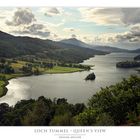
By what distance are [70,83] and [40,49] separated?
0.47m

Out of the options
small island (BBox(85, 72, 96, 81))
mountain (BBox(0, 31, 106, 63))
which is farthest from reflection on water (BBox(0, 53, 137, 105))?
mountain (BBox(0, 31, 106, 63))

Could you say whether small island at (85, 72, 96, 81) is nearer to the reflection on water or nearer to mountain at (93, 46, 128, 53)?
the reflection on water

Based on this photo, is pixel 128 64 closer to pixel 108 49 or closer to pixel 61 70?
pixel 108 49

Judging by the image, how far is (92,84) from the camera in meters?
4.07

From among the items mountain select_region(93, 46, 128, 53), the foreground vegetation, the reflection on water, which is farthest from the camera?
mountain select_region(93, 46, 128, 53)

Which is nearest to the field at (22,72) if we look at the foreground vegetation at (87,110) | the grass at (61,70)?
the grass at (61,70)

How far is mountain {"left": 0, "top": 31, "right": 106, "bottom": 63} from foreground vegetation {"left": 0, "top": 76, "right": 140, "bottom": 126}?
438mm

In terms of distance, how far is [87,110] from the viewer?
399 cm

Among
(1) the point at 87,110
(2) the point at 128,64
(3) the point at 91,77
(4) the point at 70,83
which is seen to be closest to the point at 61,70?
(4) the point at 70,83

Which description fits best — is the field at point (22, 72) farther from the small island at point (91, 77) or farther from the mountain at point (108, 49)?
the mountain at point (108, 49)

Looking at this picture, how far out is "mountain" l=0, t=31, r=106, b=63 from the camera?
13.6 feet
